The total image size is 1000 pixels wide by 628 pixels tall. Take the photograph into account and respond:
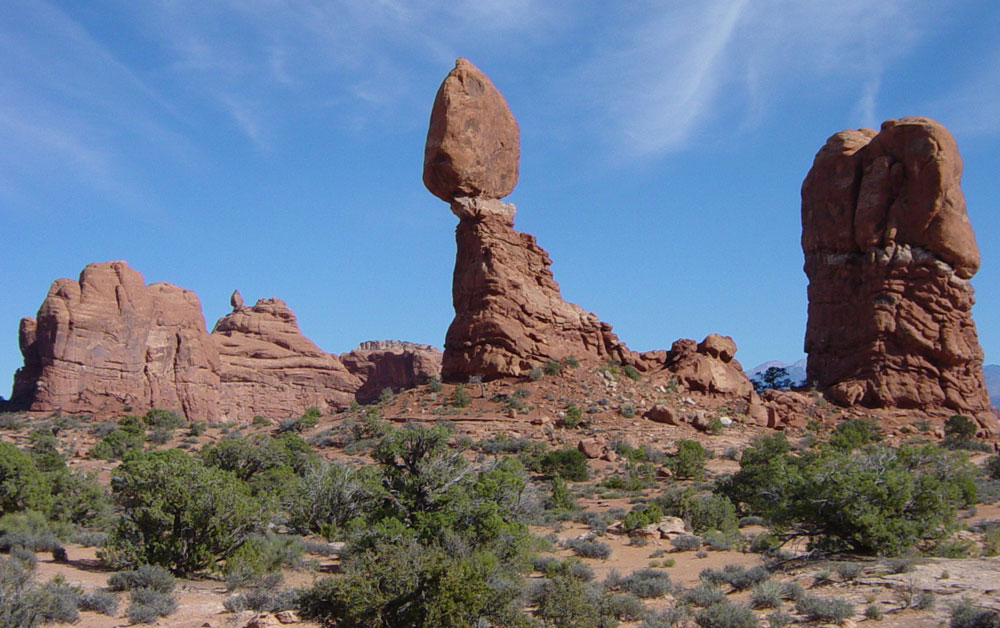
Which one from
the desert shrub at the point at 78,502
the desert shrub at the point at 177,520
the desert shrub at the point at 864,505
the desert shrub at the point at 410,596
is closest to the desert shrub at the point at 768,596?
the desert shrub at the point at 864,505

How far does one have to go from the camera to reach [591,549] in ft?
55.5

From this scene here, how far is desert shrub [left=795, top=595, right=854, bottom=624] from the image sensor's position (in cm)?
989

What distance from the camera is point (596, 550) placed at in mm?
16844

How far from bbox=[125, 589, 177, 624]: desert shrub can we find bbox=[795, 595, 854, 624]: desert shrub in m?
7.77

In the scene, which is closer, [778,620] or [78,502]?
[778,620]

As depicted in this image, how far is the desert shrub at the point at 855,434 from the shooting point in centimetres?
3007

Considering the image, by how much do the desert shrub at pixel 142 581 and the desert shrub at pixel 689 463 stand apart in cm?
1874

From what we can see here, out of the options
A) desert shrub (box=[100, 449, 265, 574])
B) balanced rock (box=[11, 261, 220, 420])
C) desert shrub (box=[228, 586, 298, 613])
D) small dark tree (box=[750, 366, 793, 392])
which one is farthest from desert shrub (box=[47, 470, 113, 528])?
small dark tree (box=[750, 366, 793, 392])

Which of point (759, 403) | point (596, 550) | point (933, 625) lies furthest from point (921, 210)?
point (933, 625)

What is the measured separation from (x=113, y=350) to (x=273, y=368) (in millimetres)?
18539

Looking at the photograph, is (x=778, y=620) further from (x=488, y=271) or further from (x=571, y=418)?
(x=488, y=271)

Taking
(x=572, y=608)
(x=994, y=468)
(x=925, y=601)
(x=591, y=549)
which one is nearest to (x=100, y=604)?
(x=572, y=608)

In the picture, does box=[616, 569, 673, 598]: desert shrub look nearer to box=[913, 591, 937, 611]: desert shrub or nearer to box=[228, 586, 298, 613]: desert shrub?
box=[913, 591, 937, 611]: desert shrub

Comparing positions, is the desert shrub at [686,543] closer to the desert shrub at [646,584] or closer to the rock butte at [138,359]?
the desert shrub at [646,584]
